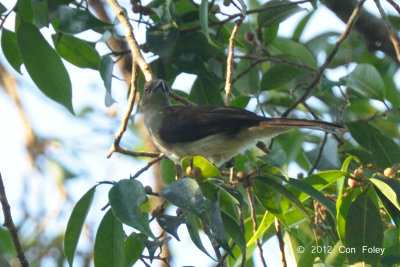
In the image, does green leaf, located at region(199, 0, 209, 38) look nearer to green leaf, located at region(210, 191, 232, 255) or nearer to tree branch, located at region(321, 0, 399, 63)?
green leaf, located at region(210, 191, 232, 255)

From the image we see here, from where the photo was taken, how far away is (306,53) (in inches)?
194

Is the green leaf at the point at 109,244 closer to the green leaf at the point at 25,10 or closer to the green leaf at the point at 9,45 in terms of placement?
the green leaf at the point at 9,45

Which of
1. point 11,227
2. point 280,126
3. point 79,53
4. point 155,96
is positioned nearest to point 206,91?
point 155,96

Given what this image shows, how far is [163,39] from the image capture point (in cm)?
392

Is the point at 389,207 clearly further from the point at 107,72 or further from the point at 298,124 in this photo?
the point at 107,72

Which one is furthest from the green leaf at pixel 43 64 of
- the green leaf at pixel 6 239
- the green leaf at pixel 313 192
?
the green leaf at pixel 313 192

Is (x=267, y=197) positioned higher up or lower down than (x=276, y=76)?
lower down

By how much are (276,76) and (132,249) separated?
1671mm

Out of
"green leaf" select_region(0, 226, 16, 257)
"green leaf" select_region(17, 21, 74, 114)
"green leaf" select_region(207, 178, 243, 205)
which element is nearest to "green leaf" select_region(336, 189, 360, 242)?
"green leaf" select_region(207, 178, 243, 205)

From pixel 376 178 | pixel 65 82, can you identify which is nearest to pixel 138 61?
pixel 65 82

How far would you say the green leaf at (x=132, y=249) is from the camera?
3197mm

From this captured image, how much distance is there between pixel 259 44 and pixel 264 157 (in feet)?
5.60

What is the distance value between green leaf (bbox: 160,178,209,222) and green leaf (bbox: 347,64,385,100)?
1.73m

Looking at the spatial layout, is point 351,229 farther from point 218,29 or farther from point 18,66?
point 18,66
